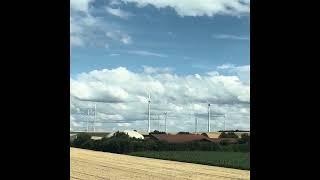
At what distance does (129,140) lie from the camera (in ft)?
116
